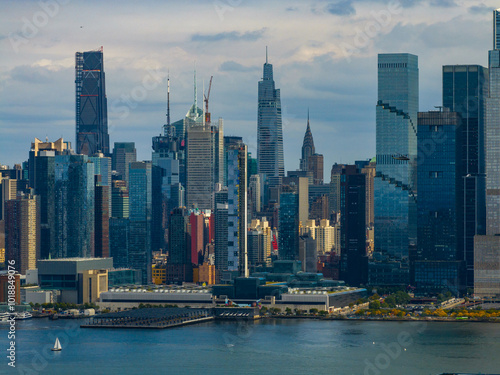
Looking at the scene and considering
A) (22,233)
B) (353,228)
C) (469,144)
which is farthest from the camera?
(22,233)

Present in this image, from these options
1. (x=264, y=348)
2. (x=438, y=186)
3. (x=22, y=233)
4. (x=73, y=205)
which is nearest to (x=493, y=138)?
(x=438, y=186)

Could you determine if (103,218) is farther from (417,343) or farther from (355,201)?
(417,343)

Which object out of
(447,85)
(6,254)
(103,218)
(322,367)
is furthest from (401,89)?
(322,367)

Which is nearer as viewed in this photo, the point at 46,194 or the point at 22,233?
the point at 22,233

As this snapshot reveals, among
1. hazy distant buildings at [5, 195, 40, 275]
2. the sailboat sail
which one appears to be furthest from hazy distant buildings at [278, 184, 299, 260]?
the sailboat sail

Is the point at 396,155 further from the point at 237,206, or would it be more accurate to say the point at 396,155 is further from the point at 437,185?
the point at 237,206

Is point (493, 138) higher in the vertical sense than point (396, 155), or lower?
higher

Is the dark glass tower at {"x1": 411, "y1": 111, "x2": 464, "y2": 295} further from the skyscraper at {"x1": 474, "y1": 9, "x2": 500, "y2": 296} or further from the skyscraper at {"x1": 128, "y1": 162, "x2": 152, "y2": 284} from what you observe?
the skyscraper at {"x1": 128, "y1": 162, "x2": 152, "y2": 284}
